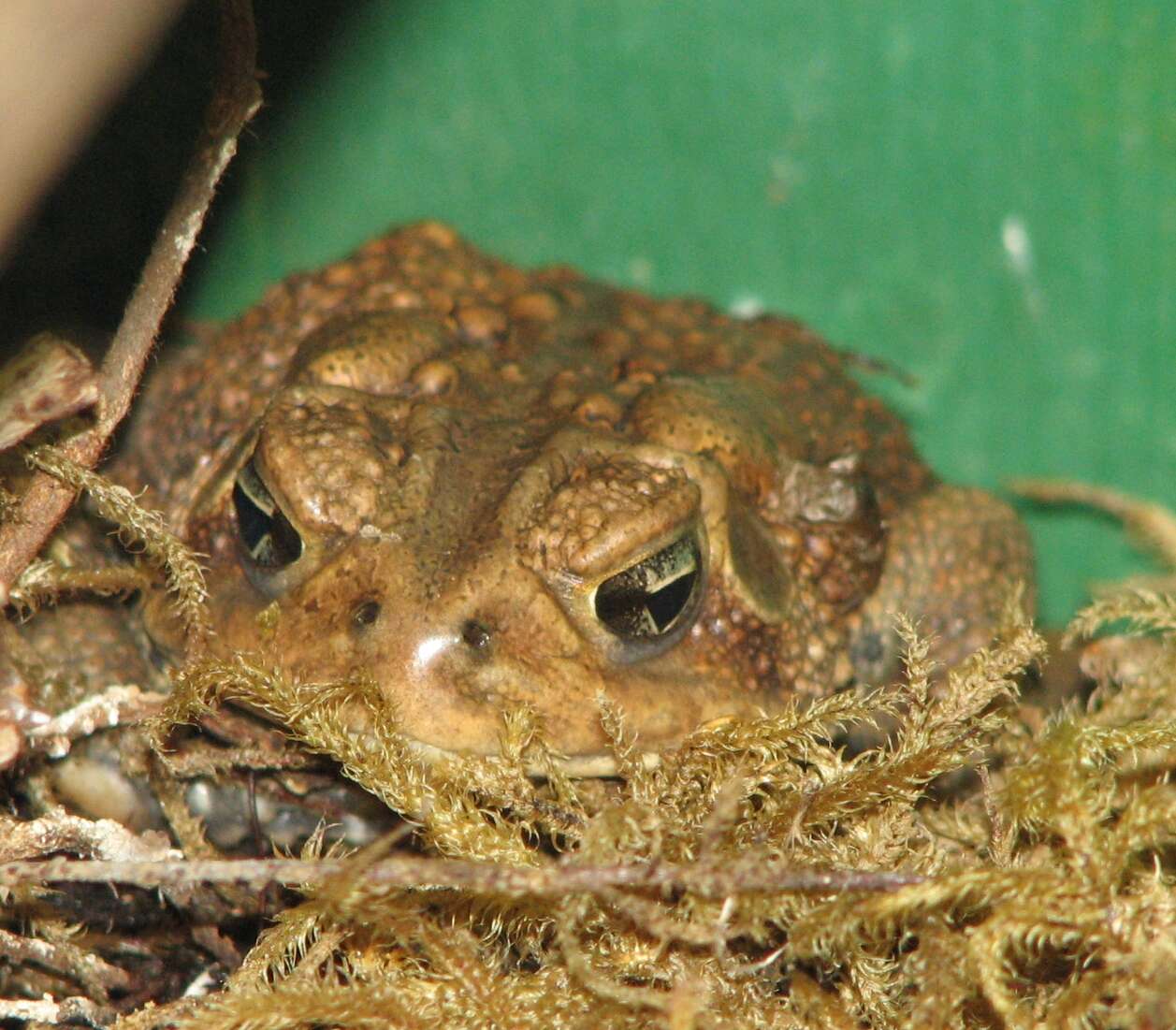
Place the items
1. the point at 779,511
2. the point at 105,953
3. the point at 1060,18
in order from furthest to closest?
the point at 1060,18 → the point at 779,511 → the point at 105,953

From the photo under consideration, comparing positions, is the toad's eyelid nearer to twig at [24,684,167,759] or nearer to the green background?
twig at [24,684,167,759]

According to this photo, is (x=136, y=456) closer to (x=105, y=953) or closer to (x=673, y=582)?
(x=105, y=953)

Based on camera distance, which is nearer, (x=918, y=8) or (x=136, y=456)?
(x=136, y=456)

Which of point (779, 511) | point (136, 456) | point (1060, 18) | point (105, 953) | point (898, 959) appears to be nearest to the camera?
point (898, 959)

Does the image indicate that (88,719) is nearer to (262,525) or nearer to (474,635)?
(262,525)

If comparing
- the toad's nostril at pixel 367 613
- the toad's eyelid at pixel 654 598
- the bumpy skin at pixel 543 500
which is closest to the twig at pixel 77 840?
the bumpy skin at pixel 543 500

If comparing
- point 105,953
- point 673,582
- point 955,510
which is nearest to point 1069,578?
point 955,510
